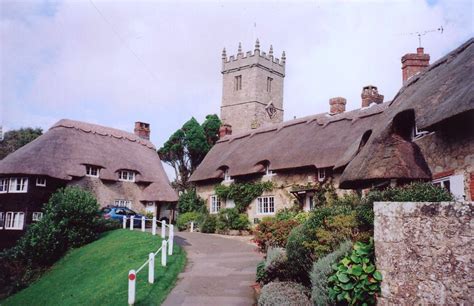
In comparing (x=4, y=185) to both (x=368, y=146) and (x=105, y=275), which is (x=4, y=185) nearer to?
(x=105, y=275)

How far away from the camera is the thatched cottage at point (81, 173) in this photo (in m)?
28.1

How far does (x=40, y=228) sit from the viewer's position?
22.5 m

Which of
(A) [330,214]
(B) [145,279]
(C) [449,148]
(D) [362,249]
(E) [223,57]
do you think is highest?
(E) [223,57]

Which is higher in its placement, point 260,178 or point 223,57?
point 223,57

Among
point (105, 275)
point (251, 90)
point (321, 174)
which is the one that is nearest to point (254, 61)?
point (251, 90)

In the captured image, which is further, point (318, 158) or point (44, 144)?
point (44, 144)

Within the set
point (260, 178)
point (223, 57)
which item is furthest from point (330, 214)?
point (223, 57)

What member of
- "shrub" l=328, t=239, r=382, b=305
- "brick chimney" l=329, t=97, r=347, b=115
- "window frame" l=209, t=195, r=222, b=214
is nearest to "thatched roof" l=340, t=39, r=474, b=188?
"shrub" l=328, t=239, r=382, b=305

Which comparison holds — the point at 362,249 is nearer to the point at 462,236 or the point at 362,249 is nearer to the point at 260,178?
the point at 462,236

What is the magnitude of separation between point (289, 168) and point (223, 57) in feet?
108

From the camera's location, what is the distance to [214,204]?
3158 cm

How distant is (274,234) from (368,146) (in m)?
4.34

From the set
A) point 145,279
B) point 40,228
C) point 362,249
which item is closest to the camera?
point 362,249

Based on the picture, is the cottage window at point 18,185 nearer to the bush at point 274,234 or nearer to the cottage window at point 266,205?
the cottage window at point 266,205
